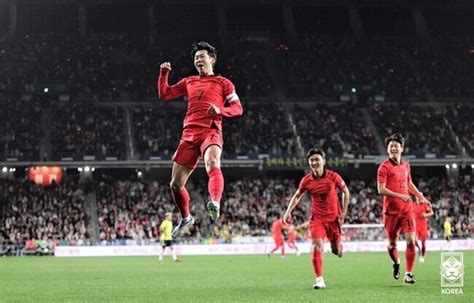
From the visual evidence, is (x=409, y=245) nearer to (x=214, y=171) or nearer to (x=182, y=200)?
(x=182, y=200)

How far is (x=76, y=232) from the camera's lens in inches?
1683

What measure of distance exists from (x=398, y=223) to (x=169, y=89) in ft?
19.1

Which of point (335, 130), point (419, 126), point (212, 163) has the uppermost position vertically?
point (419, 126)

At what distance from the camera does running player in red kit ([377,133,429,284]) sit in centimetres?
1358

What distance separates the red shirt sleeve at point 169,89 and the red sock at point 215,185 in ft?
4.87

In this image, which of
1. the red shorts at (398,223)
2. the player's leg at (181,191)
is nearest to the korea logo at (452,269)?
the red shorts at (398,223)

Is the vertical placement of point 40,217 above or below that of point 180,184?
above

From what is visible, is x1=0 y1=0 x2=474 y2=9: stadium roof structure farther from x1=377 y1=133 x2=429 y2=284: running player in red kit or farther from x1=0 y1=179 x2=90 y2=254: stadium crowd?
x1=377 y1=133 x2=429 y2=284: running player in red kit

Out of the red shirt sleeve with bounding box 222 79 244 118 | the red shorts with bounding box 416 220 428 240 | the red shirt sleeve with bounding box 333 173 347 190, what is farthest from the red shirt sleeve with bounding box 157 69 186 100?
the red shorts with bounding box 416 220 428 240

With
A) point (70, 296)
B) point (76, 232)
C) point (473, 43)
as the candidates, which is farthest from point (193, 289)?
point (473, 43)

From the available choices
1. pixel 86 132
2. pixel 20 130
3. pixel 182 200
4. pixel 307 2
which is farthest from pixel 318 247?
pixel 307 2

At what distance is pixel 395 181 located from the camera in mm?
13805

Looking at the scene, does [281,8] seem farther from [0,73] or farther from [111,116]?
[0,73]

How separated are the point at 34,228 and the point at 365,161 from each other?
21787 millimetres
